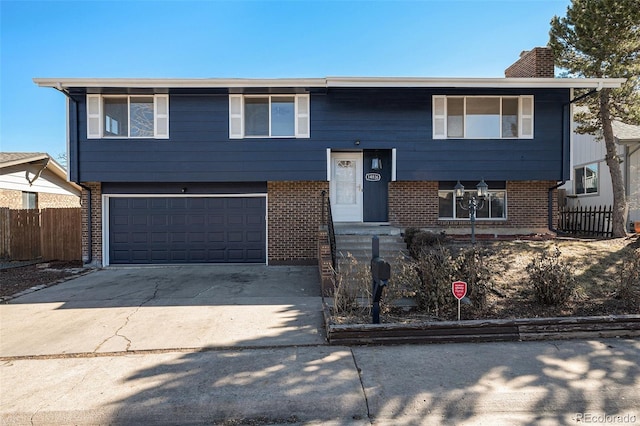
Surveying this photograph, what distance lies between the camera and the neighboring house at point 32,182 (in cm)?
1435

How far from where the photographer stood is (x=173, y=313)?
5.98m

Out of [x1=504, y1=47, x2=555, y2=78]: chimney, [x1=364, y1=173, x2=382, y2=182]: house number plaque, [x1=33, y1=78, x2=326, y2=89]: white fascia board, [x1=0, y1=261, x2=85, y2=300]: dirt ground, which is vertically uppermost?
[x1=504, y1=47, x2=555, y2=78]: chimney

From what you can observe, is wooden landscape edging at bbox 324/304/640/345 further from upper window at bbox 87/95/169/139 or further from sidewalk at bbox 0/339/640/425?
upper window at bbox 87/95/169/139

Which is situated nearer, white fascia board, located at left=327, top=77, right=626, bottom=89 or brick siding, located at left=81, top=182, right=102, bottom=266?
white fascia board, located at left=327, top=77, right=626, bottom=89

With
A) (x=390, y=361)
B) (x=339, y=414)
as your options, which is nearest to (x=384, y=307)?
(x=390, y=361)

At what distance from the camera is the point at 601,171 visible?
49.1 ft

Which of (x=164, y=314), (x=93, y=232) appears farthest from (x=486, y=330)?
(x=93, y=232)

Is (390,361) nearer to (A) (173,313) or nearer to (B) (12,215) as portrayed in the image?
(A) (173,313)

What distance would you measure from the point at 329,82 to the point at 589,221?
11.8 m

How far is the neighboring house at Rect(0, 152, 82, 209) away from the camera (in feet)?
47.1

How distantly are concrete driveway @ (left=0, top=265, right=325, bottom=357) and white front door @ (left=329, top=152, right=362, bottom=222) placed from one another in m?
2.59

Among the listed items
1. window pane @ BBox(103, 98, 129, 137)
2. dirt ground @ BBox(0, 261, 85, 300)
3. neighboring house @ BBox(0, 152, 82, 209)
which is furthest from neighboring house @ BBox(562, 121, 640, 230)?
neighboring house @ BBox(0, 152, 82, 209)

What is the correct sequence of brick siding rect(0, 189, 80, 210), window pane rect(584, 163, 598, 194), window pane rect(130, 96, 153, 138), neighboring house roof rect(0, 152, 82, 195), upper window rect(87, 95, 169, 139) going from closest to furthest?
upper window rect(87, 95, 169, 139) < window pane rect(130, 96, 153, 138) < neighboring house roof rect(0, 152, 82, 195) < brick siding rect(0, 189, 80, 210) < window pane rect(584, 163, 598, 194)

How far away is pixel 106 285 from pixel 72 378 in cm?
491
